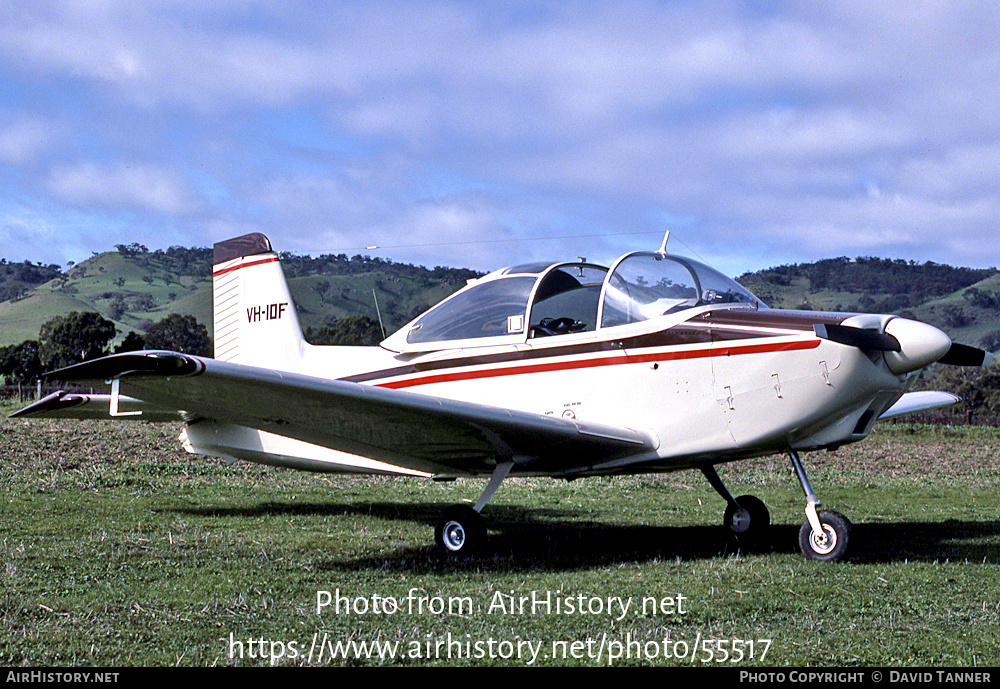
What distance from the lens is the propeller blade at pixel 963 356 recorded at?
6409mm

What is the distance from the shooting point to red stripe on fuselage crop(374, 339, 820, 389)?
6.41 metres

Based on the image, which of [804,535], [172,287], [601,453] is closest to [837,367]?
[804,535]

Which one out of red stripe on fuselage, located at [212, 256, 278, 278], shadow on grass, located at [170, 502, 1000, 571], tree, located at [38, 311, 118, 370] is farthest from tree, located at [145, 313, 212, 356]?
shadow on grass, located at [170, 502, 1000, 571]

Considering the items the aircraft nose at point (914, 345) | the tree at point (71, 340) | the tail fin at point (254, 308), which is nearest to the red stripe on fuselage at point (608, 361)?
the aircraft nose at point (914, 345)

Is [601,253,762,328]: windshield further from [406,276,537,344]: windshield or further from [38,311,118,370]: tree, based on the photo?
[38,311,118,370]: tree

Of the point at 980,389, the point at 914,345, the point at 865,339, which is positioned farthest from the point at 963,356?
the point at 980,389

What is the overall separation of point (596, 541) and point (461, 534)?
1477 mm

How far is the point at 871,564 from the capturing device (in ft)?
21.0

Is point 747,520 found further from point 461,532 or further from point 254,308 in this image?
point 254,308

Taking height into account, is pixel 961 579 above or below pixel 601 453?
below

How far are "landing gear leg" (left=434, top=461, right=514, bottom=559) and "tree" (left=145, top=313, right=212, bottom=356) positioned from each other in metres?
61.6

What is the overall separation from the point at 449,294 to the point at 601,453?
2.21 metres

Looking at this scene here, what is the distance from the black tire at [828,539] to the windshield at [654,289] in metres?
1.88
